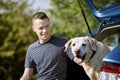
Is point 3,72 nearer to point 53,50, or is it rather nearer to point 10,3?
point 10,3

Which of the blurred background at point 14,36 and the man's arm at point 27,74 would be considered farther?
the blurred background at point 14,36

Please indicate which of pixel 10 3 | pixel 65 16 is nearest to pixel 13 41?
pixel 10 3

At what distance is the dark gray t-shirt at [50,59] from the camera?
226 inches

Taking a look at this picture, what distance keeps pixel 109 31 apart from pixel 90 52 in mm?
678

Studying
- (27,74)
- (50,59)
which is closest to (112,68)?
(50,59)

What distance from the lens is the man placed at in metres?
5.73

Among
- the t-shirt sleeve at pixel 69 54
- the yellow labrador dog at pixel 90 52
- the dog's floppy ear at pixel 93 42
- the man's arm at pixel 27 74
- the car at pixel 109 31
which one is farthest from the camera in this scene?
the man's arm at pixel 27 74

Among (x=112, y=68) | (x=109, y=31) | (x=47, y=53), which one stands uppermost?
(x=112, y=68)

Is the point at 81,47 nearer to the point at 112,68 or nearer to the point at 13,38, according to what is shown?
the point at 112,68

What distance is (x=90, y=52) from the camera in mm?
5895

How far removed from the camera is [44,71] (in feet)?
19.1

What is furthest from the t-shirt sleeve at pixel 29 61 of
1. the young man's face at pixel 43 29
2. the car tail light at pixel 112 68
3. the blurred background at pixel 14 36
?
the blurred background at pixel 14 36

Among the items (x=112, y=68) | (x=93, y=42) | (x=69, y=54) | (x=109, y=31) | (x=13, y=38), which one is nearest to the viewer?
(x=112, y=68)

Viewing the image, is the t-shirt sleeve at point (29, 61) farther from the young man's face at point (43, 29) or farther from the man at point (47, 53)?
the young man's face at point (43, 29)
